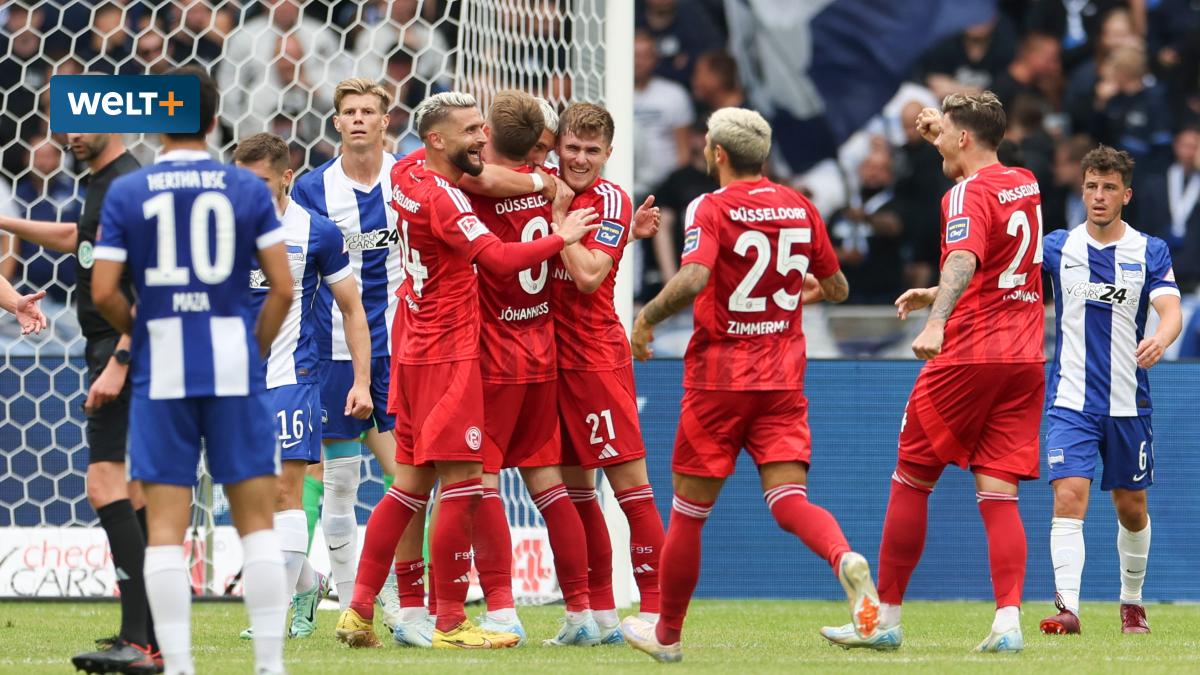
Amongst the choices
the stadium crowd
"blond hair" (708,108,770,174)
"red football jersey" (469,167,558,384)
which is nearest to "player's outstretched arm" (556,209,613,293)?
"red football jersey" (469,167,558,384)

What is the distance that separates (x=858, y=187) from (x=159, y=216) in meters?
8.88

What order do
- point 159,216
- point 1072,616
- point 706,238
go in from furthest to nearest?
point 1072,616 → point 706,238 → point 159,216

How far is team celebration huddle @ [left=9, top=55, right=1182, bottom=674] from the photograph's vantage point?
16.8ft

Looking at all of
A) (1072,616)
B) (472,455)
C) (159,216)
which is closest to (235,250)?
(159,216)

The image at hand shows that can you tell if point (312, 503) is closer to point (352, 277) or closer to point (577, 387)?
point (352, 277)

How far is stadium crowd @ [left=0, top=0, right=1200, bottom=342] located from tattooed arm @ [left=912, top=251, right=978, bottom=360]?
628 cm

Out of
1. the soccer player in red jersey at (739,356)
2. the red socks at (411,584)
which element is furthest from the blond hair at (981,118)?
the red socks at (411,584)

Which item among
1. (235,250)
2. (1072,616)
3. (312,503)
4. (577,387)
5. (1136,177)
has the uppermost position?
(1136,177)

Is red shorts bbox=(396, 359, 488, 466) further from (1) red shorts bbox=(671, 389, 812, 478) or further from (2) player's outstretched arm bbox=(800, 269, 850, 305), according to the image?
(2) player's outstretched arm bbox=(800, 269, 850, 305)

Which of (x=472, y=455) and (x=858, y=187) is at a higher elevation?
(x=858, y=187)

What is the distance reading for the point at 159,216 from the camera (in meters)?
5.06

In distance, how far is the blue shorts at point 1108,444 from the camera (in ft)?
25.5

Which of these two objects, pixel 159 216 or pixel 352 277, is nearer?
pixel 159 216

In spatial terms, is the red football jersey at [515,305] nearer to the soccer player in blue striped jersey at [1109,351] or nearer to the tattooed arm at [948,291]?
the tattooed arm at [948,291]
